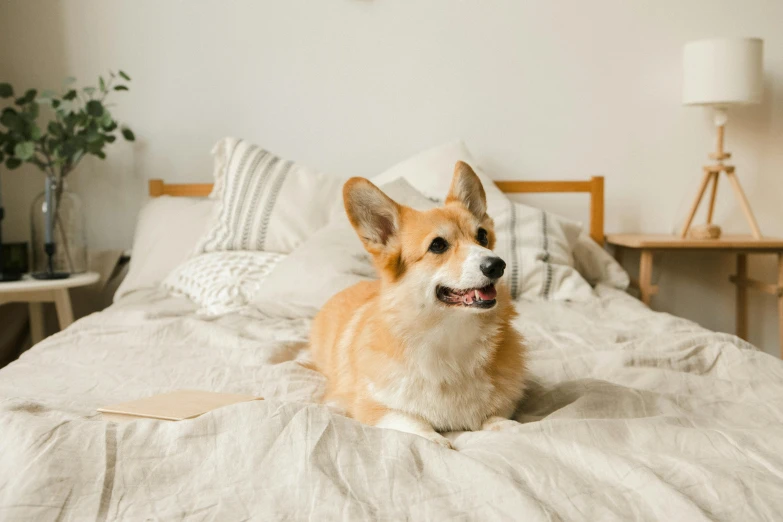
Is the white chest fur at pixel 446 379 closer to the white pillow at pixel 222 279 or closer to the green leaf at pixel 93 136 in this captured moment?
the white pillow at pixel 222 279

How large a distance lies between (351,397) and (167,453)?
0.47 meters

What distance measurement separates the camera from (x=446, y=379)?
47.0 inches

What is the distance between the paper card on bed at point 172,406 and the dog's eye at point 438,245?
439mm

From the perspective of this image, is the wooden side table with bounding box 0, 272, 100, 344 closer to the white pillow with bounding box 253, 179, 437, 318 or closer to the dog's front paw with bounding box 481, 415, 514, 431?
the white pillow with bounding box 253, 179, 437, 318

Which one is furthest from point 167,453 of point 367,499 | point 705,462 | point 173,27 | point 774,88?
point 774,88

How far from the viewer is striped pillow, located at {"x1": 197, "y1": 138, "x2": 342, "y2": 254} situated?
262 centimetres

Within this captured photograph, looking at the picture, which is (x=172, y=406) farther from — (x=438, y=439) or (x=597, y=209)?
(x=597, y=209)

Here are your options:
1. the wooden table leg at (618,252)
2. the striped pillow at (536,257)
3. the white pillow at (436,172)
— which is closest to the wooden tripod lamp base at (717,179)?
the wooden table leg at (618,252)

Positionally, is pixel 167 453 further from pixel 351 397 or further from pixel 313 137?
pixel 313 137

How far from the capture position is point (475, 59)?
311 centimetres

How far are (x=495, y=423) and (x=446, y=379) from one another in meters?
0.11

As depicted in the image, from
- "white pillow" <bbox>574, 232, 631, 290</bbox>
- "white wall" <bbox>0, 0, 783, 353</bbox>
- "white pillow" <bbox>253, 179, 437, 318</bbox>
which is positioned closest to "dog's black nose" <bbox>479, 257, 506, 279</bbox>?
"white pillow" <bbox>253, 179, 437, 318</bbox>

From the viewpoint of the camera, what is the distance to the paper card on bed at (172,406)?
1082mm

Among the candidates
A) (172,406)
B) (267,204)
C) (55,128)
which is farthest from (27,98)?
(172,406)
